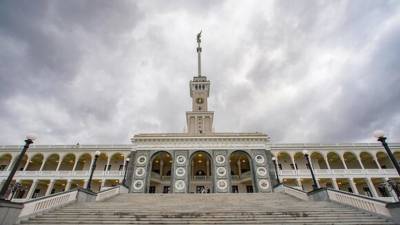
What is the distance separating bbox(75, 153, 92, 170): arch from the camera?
107 ft

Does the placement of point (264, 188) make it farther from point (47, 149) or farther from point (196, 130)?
point (47, 149)

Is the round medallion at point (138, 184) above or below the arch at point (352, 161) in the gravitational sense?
below

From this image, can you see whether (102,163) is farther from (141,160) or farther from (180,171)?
(180,171)

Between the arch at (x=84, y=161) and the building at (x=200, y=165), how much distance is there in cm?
15

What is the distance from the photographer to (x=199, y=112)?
43.8m

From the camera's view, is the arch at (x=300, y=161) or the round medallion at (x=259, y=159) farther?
the arch at (x=300, y=161)

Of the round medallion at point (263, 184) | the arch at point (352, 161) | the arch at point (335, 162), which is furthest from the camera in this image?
the arch at point (335, 162)

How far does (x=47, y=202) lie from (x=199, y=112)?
3472cm

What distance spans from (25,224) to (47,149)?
29094 mm

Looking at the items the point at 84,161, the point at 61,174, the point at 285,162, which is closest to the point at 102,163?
the point at 84,161

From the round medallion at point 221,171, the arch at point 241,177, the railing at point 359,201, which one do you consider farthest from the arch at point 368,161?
the railing at point 359,201

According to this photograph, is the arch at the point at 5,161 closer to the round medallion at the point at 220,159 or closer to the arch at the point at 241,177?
the round medallion at the point at 220,159

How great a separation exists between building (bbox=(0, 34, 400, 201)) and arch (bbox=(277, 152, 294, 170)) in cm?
6

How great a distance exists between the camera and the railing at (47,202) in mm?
9058
